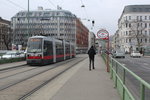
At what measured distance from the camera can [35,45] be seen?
24.1 metres

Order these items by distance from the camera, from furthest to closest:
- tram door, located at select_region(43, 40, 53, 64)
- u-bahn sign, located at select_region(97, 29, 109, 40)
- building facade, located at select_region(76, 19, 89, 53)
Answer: building facade, located at select_region(76, 19, 89, 53) → tram door, located at select_region(43, 40, 53, 64) → u-bahn sign, located at select_region(97, 29, 109, 40)

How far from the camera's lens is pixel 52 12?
402 feet

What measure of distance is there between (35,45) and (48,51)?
5.62ft

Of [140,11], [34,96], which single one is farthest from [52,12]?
[34,96]

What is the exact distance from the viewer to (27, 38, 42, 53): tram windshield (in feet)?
78.5

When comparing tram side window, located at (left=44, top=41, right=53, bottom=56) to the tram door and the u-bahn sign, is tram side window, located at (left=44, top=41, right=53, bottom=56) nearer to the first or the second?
the tram door

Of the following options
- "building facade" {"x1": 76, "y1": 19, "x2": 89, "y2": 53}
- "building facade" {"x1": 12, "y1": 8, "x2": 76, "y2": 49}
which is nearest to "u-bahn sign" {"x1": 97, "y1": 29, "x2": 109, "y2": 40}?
"building facade" {"x1": 12, "y1": 8, "x2": 76, "y2": 49}

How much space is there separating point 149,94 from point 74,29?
124 m

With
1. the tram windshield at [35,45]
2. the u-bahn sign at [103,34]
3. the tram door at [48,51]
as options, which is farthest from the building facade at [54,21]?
the u-bahn sign at [103,34]

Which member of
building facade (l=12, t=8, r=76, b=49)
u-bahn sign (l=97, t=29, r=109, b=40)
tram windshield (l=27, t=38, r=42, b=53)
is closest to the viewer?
u-bahn sign (l=97, t=29, r=109, b=40)

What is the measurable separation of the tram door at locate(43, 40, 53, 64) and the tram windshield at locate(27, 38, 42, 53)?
2.01ft

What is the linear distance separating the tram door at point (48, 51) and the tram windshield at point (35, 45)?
2.01 feet

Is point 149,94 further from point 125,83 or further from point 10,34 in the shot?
point 10,34

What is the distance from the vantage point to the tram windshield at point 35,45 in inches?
942
